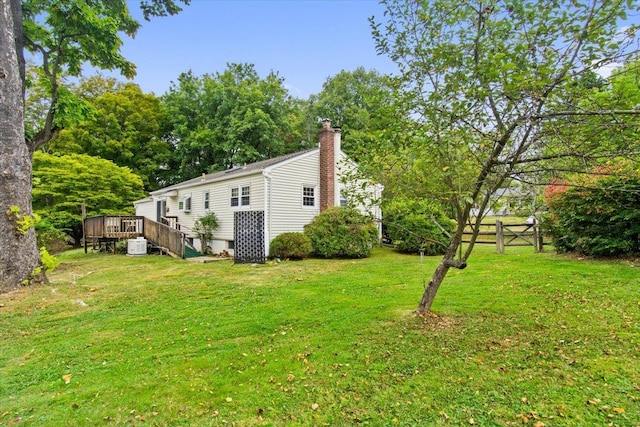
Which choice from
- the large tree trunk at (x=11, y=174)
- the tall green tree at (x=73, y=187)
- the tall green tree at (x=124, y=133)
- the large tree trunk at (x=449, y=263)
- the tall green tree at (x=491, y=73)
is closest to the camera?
the tall green tree at (x=491, y=73)

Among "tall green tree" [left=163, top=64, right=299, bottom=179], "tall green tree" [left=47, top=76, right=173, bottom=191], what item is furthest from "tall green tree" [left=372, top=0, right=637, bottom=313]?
"tall green tree" [left=47, top=76, right=173, bottom=191]

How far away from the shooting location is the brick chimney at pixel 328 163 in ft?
46.7

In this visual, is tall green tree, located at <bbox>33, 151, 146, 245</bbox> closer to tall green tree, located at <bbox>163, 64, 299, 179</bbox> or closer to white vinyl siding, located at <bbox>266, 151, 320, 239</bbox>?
tall green tree, located at <bbox>163, 64, 299, 179</bbox>

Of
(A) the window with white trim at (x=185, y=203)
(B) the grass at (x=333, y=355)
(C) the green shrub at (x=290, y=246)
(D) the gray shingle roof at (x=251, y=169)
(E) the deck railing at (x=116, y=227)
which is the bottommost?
(B) the grass at (x=333, y=355)

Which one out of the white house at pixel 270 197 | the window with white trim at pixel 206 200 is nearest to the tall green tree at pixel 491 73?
the white house at pixel 270 197

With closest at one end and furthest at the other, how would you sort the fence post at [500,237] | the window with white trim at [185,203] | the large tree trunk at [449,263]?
1. the large tree trunk at [449,263]
2. the fence post at [500,237]
3. the window with white trim at [185,203]

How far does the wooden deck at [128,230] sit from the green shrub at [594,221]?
46.9 ft

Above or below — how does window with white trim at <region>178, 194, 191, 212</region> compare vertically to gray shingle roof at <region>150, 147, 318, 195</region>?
below

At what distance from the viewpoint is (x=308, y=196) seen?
14.3 metres

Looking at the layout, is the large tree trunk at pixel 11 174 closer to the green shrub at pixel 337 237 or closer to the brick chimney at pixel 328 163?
the green shrub at pixel 337 237

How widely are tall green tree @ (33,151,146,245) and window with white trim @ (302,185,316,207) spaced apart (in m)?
14.2

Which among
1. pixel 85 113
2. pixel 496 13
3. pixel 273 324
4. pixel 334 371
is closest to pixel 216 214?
pixel 85 113

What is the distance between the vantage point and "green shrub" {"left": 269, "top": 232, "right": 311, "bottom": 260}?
484 inches

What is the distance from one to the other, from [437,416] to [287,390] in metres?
1.37
